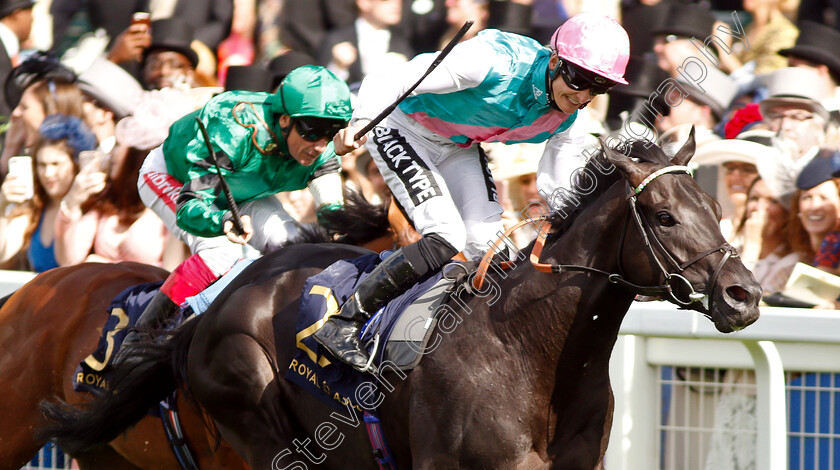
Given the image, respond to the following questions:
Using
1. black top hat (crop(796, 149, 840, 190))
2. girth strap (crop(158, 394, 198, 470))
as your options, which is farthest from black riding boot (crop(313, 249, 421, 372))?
black top hat (crop(796, 149, 840, 190))

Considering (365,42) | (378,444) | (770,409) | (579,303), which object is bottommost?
(378,444)

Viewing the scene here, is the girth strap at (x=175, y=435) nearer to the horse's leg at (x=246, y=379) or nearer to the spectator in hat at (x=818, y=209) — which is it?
the horse's leg at (x=246, y=379)

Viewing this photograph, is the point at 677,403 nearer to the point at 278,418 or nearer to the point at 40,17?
the point at 278,418

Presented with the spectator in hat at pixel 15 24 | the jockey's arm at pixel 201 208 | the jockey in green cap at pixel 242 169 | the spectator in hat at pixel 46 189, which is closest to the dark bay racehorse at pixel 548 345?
the jockey's arm at pixel 201 208

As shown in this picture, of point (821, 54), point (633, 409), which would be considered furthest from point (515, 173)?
point (633, 409)

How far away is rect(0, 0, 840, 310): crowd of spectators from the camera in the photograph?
485 cm

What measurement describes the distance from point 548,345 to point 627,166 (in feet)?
1.91

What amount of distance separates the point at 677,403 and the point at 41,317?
2.69 meters

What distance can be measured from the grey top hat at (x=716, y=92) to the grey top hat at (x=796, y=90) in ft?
0.68

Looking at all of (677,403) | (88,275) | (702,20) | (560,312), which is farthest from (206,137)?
(702,20)

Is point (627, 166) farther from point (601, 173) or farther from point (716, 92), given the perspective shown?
point (716, 92)

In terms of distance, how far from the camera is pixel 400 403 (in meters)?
3.22

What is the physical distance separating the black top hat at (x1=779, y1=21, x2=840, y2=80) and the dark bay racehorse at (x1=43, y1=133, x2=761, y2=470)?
2.44m

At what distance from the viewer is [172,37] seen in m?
6.29
